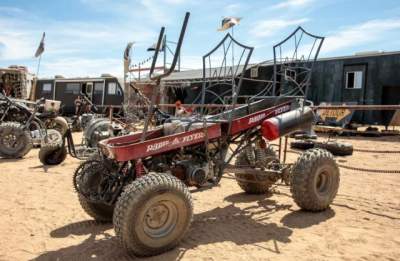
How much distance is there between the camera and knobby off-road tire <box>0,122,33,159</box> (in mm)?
9844

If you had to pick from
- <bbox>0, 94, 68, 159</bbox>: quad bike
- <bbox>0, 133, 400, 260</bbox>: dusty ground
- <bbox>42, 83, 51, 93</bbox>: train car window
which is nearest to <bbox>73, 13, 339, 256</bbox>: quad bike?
<bbox>0, 133, 400, 260</bbox>: dusty ground

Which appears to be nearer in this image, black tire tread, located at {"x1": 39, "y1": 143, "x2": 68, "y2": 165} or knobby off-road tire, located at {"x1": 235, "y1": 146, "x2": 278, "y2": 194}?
knobby off-road tire, located at {"x1": 235, "y1": 146, "x2": 278, "y2": 194}

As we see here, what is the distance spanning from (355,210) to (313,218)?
755mm

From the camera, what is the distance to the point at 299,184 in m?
4.86

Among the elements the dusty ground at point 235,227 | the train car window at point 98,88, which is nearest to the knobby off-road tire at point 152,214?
the dusty ground at point 235,227

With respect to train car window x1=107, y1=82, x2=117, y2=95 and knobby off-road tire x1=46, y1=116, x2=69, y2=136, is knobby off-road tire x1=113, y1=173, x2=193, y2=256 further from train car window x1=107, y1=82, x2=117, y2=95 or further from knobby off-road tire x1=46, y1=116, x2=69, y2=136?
train car window x1=107, y1=82, x2=117, y2=95

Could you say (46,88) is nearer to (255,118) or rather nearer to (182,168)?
(255,118)

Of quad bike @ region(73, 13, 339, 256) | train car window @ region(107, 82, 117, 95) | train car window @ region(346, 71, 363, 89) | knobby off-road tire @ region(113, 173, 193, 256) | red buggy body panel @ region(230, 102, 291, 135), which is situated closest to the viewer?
knobby off-road tire @ region(113, 173, 193, 256)

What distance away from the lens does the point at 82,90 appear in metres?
27.4

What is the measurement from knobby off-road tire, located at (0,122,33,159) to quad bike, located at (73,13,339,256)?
246 inches

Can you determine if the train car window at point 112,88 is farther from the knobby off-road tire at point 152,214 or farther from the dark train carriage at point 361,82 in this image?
the knobby off-road tire at point 152,214

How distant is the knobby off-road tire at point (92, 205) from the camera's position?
14.4 feet

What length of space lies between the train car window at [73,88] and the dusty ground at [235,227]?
2160 centimetres

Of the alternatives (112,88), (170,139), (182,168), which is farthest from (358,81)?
(170,139)
